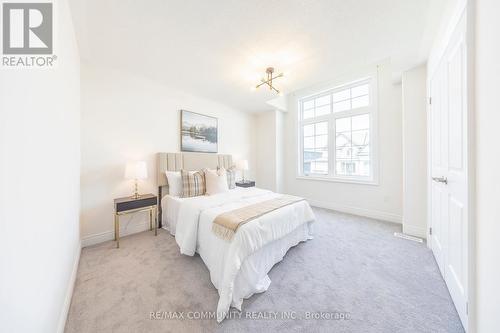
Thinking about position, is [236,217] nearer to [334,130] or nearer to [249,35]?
[249,35]

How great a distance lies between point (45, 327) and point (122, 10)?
7.85 feet

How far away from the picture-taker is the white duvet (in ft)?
4.60

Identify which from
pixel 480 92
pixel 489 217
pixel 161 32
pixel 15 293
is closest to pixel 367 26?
pixel 480 92

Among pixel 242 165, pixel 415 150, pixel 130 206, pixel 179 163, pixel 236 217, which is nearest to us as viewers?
pixel 236 217

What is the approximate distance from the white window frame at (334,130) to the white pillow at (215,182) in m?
2.35

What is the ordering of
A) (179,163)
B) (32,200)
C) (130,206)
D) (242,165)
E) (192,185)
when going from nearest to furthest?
(32,200) < (130,206) < (192,185) < (179,163) < (242,165)

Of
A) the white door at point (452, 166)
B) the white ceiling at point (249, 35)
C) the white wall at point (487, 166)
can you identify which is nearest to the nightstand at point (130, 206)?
the white ceiling at point (249, 35)

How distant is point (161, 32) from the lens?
6.19 feet

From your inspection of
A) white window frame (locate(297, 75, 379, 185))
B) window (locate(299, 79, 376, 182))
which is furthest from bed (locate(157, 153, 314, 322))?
window (locate(299, 79, 376, 182))

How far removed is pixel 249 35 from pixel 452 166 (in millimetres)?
2273

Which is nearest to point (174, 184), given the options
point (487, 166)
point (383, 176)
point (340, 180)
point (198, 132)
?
point (198, 132)

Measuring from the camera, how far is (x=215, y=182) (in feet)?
9.78

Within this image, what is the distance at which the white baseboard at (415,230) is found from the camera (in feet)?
8.31

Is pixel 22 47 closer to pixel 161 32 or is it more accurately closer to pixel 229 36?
pixel 161 32
